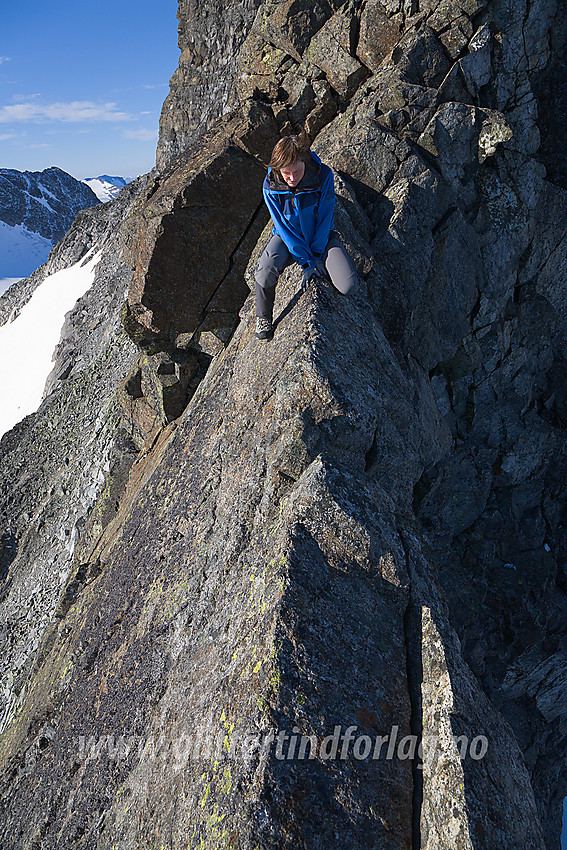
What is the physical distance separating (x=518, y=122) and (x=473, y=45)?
2881 millimetres

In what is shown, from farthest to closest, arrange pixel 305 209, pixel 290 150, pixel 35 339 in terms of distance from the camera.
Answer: pixel 35 339 < pixel 305 209 < pixel 290 150

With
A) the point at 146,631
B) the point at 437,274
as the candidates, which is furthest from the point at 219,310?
the point at 146,631

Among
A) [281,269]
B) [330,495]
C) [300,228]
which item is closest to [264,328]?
[281,269]

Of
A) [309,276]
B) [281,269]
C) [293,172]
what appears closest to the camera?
[293,172]

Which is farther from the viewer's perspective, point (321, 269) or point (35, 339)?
point (35, 339)

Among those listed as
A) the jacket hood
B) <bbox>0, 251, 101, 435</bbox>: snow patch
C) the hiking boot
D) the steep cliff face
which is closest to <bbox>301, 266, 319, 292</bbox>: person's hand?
the steep cliff face

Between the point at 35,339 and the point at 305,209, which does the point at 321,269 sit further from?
the point at 35,339

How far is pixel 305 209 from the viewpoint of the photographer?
11.0 m

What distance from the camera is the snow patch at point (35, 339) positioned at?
4184cm

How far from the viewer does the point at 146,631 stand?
10.9m

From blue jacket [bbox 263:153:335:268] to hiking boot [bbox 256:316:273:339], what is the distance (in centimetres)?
161

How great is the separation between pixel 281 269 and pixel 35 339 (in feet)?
141

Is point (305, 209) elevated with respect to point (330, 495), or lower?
elevated

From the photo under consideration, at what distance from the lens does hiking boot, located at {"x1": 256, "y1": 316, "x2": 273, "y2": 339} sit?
463 inches
